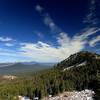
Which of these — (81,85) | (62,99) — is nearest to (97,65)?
(81,85)

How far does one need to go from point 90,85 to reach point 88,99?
42.9 metres

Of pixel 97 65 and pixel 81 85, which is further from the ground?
pixel 97 65

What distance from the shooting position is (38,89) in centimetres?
16250

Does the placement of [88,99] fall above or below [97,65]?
below

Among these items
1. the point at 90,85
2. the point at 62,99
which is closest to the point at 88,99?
the point at 62,99

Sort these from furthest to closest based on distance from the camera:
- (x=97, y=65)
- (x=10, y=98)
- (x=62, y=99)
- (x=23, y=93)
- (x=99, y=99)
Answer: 1. (x=97, y=65)
2. (x=23, y=93)
3. (x=10, y=98)
4. (x=62, y=99)
5. (x=99, y=99)

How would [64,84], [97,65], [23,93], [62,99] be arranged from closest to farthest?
[62,99], [64,84], [23,93], [97,65]

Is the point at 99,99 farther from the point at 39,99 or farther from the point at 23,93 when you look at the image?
the point at 23,93

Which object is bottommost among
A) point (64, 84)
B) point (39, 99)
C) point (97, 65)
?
point (39, 99)

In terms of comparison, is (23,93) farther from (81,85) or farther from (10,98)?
(81,85)

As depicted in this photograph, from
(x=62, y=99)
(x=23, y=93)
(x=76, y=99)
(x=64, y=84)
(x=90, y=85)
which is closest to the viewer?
(x=76, y=99)

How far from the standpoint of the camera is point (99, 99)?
10381 centimetres

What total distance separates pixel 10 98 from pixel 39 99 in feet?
79.6

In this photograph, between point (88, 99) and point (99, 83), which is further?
point (99, 83)
